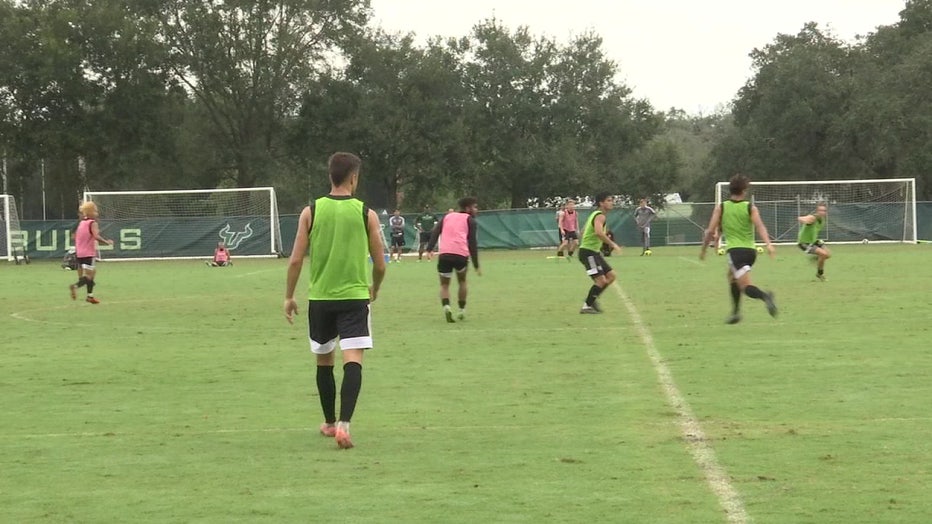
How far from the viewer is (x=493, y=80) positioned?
68250 millimetres

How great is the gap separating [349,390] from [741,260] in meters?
8.97

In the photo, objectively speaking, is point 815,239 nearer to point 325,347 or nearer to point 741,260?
point 741,260

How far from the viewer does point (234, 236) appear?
158ft

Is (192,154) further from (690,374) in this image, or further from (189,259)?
(690,374)

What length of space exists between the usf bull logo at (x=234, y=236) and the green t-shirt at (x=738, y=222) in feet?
111

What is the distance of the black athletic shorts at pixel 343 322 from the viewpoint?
8172mm

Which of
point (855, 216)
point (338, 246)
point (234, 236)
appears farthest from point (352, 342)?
point (855, 216)

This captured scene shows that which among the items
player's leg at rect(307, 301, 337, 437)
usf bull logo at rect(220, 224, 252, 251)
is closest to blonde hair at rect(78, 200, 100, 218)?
player's leg at rect(307, 301, 337, 437)

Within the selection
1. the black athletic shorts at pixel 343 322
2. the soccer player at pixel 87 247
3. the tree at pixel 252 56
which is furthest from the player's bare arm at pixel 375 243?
the tree at pixel 252 56

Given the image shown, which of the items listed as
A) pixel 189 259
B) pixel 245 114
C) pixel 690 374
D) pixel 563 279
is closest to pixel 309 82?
pixel 245 114

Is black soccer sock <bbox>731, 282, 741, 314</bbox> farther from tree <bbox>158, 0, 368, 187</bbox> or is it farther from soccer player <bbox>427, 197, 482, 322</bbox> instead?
tree <bbox>158, 0, 368, 187</bbox>

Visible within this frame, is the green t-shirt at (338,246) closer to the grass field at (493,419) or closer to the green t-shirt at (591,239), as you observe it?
the grass field at (493,419)

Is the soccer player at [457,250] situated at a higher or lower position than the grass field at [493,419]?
higher

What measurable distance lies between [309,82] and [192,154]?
6.95 meters
